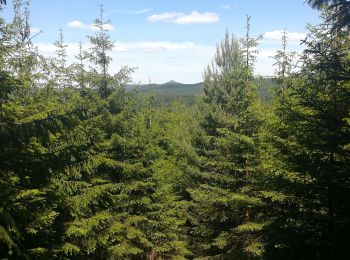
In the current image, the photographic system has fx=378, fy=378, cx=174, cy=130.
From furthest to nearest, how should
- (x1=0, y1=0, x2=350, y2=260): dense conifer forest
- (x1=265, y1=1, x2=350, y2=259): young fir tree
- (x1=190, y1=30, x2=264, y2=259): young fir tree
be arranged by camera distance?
1. (x1=190, y1=30, x2=264, y2=259): young fir tree
2. (x1=0, y1=0, x2=350, y2=260): dense conifer forest
3. (x1=265, y1=1, x2=350, y2=259): young fir tree

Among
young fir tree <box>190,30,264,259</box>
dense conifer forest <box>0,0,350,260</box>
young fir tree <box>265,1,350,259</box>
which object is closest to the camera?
young fir tree <box>265,1,350,259</box>

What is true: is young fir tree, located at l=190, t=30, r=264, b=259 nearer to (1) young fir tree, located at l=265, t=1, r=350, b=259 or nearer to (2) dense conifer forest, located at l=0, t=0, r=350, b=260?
(2) dense conifer forest, located at l=0, t=0, r=350, b=260

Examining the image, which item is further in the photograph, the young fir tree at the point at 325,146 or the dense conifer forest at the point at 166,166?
the dense conifer forest at the point at 166,166

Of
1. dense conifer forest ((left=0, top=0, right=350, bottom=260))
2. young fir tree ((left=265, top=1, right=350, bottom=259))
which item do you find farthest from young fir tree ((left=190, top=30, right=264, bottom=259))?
young fir tree ((left=265, top=1, right=350, bottom=259))

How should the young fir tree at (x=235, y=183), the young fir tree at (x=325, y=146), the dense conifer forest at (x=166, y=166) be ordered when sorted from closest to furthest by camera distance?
the young fir tree at (x=325, y=146), the dense conifer forest at (x=166, y=166), the young fir tree at (x=235, y=183)

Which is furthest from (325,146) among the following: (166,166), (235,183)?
(166,166)

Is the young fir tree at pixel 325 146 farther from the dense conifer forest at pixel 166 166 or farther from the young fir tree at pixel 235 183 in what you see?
the young fir tree at pixel 235 183

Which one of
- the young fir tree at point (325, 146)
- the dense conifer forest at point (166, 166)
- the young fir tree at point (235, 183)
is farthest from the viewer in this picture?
the young fir tree at point (235, 183)

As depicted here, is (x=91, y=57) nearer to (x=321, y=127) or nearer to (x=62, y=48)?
(x=62, y=48)

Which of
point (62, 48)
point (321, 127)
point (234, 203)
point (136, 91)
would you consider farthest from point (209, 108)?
point (321, 127)

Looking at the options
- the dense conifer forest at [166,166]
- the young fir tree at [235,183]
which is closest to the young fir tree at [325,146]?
the dense conifer forest at [166,166]

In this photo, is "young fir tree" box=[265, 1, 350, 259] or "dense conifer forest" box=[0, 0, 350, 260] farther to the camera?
"dense conifer forest" box=[0, 0, 350, 260]

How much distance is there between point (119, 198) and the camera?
16.4 meters

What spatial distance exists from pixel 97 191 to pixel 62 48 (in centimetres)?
913
